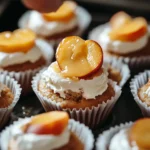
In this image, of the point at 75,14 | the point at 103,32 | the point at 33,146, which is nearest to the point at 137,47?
the point at 103,32

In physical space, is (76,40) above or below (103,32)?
above

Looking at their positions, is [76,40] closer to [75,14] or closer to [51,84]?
[51,84]

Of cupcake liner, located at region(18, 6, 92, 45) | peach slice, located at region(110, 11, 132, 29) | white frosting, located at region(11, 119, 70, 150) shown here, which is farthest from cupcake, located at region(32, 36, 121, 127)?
cupcake liner, located at region(18, 6, 92, 45)

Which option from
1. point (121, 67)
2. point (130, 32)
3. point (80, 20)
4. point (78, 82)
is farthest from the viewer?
point (80, 20)

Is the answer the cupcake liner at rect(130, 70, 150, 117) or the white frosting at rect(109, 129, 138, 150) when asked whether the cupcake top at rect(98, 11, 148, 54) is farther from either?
the white frosting at rect(109, 129, 138, 150)

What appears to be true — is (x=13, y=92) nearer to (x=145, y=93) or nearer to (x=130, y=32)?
(x=145, y=93)

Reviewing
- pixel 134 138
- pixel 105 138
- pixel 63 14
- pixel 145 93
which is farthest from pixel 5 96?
pixel 63 14

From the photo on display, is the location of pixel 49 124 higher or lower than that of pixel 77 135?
higher
